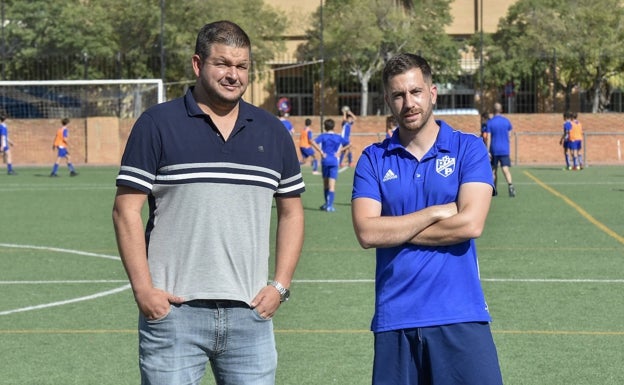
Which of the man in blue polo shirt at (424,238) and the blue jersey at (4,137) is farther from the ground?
the man in blue polo shirt at (424,238)

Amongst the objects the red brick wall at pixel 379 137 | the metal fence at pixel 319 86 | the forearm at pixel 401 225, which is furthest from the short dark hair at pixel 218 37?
the metal fence at pixel 319 86

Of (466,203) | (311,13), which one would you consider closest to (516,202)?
(466,203)

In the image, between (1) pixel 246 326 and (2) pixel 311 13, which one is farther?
(2) pixel 311 13

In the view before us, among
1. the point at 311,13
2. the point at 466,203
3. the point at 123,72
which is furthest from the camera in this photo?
the point at 311,13

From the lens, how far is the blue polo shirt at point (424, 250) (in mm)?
5039

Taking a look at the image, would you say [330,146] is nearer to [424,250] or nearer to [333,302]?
[333,302]

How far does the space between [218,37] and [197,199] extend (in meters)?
0.66

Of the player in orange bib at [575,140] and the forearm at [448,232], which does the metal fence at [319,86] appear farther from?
the forearm at [448,232]

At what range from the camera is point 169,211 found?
4.89 m

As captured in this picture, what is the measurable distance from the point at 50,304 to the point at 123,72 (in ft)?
130

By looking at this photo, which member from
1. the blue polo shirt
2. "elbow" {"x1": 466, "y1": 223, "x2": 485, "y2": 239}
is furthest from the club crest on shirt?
"elbow" {"x1": 466, "y1": 223, "x2": 485, "y2": 239}

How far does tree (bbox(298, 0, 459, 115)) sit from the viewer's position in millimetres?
53969

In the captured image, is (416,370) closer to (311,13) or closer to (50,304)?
(50,304)

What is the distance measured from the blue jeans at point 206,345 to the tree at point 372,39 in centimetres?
4774
